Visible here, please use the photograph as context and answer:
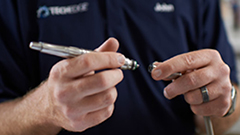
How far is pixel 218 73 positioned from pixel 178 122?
30cm

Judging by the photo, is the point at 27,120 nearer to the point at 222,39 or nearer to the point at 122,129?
the point at 122,129

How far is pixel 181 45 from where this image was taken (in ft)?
2.70

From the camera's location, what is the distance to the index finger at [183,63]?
52 cm

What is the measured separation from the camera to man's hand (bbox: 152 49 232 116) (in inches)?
20.6

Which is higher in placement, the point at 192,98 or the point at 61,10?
the point at 61,10

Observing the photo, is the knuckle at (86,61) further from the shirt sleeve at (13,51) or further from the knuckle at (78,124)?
the shirt sleeve at (13,51)

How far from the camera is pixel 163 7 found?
31.7 inches

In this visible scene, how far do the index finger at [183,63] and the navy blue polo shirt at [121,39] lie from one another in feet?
0.76

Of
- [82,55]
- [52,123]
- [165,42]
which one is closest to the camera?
[82,55]

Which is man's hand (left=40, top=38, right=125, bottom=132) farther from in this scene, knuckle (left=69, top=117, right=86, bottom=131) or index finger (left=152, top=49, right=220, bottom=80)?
index finger (left=152, top=49, right=220, bottom=80)

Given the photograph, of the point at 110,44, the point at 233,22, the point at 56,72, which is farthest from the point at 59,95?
the point at 233,22

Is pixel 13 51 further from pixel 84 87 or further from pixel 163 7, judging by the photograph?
pixel 163 7

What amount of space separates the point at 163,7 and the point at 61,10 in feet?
1.13

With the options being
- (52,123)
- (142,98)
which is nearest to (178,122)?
(142,98)
